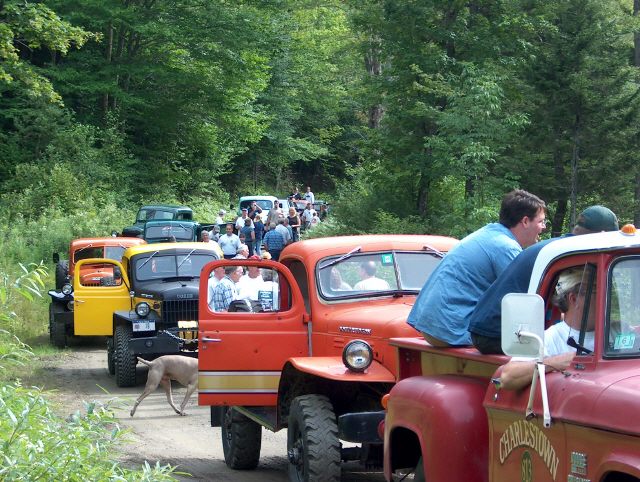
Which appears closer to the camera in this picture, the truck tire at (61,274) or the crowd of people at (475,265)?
the crowd of people at (475,265)

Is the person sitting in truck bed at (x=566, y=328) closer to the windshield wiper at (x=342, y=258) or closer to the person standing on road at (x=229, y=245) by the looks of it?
the windshield wiper at (x=342, y=258)

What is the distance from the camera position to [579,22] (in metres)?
21.1

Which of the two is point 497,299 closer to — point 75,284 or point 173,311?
point 173,311

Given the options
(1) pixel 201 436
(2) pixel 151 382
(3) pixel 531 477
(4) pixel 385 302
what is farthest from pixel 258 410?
(3) pixel 531 477

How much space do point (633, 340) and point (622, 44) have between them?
1792cm

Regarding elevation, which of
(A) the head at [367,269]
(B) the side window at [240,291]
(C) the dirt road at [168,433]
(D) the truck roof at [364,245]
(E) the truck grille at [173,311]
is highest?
(D) the truck roof at [364,245]

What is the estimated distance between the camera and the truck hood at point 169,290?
53.3 ft

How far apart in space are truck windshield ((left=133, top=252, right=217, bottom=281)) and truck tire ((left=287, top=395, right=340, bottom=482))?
365 inches

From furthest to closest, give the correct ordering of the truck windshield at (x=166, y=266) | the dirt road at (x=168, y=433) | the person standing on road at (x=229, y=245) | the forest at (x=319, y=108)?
the person standing on road at (x=229, y=245), the forest at (x=319, y=108), the truck windshield at (x=166, y=266), the dirt road at (x=168, y=433)

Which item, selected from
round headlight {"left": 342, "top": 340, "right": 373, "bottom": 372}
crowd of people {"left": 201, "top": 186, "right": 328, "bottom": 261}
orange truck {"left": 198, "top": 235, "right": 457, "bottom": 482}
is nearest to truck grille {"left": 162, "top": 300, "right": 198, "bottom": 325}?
crowd of people {"left": 201, "top": 186, "right": 328, "bottom": 261}

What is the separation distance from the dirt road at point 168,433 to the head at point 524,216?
2902mm

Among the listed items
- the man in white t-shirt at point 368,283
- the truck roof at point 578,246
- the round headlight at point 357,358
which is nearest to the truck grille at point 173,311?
the man in white t-shirt at point 368,283

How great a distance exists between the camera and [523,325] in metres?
4.18

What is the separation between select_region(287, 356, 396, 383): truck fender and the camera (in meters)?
7.91
